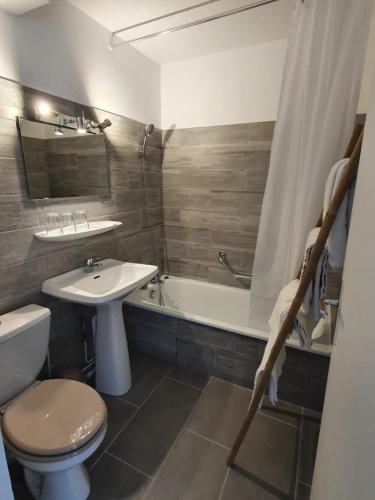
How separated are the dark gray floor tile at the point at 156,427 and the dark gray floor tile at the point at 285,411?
18.0 inches

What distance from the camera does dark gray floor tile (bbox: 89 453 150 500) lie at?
1232mm

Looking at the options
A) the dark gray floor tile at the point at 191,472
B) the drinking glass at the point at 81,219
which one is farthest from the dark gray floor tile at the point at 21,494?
the drinking glass at the point at 81,219

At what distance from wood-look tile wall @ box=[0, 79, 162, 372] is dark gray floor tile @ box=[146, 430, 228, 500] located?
928mm

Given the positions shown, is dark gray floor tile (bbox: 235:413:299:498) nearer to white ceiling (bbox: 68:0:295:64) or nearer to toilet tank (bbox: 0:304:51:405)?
toilet tank (bbox: 0:304:51:405)

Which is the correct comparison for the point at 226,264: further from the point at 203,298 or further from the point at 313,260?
the point at 313,260

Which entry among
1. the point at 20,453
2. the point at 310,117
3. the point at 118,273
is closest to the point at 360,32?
the point at 310,117

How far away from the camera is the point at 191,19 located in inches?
67.7

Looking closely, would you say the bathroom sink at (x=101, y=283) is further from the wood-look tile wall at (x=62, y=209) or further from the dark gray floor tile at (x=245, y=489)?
the dark gray floor tile at (x=245, y=489)

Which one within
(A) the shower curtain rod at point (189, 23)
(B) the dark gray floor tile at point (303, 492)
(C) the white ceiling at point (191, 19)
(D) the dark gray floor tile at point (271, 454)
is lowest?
(B) the dark gray floor tile at point (303, 492)

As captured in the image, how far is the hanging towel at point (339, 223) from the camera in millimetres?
1035

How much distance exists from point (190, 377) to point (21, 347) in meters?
1.17

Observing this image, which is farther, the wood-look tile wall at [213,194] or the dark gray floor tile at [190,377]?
the wood-look tile wall at [213,194]

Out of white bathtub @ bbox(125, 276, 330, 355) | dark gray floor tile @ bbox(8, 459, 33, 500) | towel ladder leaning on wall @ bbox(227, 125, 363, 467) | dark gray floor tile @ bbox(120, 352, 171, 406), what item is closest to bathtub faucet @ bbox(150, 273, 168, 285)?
white bathtub @ bbox(125, 276, 330, 355)

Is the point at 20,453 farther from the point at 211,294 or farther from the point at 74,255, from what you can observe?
the point at 211,294
